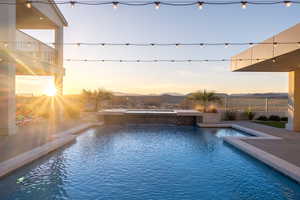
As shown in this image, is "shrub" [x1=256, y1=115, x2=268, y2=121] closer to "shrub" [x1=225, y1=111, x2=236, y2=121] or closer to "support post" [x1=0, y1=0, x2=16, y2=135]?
"shrub" [x1=225, y1=111, x2=236, y2=121]

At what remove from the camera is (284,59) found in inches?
349

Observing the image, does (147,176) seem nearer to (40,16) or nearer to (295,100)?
(295,100)

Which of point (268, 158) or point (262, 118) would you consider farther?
point (262, 118)

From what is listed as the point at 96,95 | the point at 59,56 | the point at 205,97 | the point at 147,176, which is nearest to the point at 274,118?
the point at 205,97

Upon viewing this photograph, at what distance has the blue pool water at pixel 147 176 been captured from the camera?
4.86 m

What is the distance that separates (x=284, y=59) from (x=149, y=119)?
9.96 m

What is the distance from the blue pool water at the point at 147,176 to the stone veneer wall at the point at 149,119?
287 inches

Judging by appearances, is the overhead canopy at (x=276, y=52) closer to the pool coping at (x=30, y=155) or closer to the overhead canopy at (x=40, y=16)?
the pool coping at (x=30, y=155)

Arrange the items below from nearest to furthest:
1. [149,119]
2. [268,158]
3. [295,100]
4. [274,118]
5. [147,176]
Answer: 1. [147,176]
2. [268,158]
3. [295,100]
4. [149,119]
5. [274,118]

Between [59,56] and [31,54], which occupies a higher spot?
[59,56]

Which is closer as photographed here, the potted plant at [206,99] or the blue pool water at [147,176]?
the blue pool water at [147,176]

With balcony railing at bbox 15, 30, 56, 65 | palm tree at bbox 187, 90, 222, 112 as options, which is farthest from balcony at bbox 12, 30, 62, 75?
palm tree at bbox 187, 90, 222, 112

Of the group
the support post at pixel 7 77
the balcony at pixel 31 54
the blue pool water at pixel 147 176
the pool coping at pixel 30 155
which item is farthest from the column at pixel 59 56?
the blue pool water at pixel 147 176

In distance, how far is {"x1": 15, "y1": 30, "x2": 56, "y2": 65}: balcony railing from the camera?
406 inches
